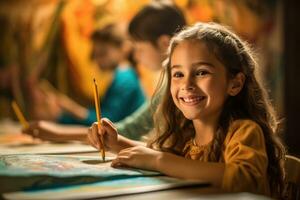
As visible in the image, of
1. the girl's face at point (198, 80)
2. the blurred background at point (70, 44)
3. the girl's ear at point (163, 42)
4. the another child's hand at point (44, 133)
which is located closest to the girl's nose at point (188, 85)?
the girl's face at point (198, 80)

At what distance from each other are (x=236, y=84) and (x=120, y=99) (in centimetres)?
129

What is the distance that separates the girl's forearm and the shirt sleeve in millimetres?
14

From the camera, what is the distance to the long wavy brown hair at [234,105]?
995 mm

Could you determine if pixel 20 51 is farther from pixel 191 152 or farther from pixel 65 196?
pixel 65 196

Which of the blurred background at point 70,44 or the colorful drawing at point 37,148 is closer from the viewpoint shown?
the colorful drawing at point 37,148

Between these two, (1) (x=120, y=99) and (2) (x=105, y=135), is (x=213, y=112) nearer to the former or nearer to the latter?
(2) (x=105, y=135)

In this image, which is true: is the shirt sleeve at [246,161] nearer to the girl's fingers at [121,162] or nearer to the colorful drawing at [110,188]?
the colorful drawing at [110,188]

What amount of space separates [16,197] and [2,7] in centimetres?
187

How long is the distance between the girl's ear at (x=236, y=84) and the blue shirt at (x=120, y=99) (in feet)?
3.70

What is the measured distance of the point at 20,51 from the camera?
2383 millimetres

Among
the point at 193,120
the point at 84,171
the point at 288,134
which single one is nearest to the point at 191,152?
the point at 193,120

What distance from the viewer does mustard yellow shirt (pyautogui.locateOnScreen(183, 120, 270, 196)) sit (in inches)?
31.8

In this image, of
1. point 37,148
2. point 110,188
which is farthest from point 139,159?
point 37,148

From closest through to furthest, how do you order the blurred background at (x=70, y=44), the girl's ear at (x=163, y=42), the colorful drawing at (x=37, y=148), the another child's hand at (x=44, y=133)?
the colorful drawing at (x=37, y=148) < the another child's hand at (x=44, y=133) < the girl's ear at (x=163, y=42) < the blurred background at (x=70, y=44)
